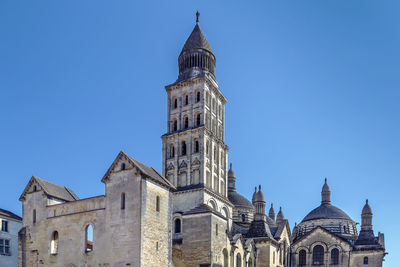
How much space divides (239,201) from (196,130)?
1602 centimetres

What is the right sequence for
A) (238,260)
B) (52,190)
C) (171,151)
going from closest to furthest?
(52,190) → (238,260) → (171,151)

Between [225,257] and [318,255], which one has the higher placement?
[225,257]

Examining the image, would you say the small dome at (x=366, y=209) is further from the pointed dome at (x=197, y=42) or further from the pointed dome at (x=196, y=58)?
the pointed dome at (x=197, y=42)

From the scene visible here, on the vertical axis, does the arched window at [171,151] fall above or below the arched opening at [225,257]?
above

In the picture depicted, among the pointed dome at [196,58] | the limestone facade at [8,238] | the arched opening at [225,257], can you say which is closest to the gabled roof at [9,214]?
the limestone facade at [8,238]

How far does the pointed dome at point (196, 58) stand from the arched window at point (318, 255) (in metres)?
26.2

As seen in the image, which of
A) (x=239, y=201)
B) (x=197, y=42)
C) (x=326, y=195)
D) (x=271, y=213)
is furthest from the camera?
(x=271, y=213)

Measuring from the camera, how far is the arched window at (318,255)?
60.1 metres

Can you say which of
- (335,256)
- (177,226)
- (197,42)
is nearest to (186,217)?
(177,226)

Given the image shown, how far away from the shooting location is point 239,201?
64.1 m

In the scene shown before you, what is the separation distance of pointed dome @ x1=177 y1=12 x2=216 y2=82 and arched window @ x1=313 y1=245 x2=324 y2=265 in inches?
1033

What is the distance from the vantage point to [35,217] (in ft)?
131

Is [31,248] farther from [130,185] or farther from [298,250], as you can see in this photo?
[298,250]

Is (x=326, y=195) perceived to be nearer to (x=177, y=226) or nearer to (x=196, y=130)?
(x=196, y=130)
